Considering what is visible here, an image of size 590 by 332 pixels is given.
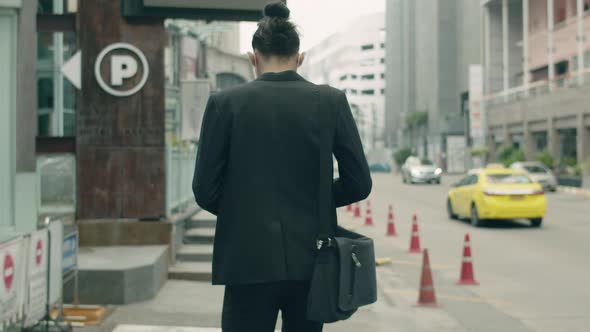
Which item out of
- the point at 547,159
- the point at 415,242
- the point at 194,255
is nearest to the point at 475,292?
the point at 194,255

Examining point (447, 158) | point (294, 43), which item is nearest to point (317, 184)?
point (294, 43)

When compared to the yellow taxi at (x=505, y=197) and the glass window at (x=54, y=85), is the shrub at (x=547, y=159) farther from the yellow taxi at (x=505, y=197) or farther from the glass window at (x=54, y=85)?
the glass window at (x=54, y=85)

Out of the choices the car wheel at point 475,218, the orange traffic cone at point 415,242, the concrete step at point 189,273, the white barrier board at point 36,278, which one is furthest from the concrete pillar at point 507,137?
the white barrier board at point 36,278

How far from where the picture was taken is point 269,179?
295 cm

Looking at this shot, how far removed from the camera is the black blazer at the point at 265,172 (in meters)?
2.90

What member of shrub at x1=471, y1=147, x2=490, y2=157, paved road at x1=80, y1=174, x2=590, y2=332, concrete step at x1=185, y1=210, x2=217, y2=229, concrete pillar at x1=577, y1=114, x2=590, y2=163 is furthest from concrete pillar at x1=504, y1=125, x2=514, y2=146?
concrete step at x1=185, y1=210, x2=217, y2=229

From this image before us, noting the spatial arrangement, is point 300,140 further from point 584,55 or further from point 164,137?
point 584,55

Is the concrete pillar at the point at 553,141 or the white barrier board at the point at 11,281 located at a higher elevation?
the concrete pillar at the point at 553,141

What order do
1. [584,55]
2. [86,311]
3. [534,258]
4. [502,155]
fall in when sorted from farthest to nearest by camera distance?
[502,155] < [584,55] < [534,258] < [86,311]

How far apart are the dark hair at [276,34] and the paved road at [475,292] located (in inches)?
195

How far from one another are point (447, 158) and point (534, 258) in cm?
6995

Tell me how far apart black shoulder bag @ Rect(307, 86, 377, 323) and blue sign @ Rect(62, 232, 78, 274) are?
4285mm

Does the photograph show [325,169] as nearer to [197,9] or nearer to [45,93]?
[197,9]

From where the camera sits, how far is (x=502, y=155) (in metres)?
56.9
